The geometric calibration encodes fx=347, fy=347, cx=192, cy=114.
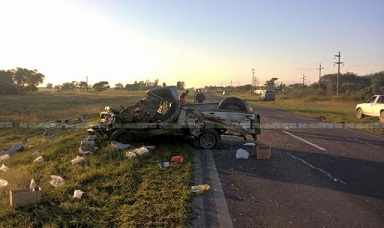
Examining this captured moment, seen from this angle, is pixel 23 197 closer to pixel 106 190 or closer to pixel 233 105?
pixel 106 190

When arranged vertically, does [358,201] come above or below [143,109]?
below

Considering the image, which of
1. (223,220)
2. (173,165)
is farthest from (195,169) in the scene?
(223,220)

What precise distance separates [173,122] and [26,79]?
99.8 meters

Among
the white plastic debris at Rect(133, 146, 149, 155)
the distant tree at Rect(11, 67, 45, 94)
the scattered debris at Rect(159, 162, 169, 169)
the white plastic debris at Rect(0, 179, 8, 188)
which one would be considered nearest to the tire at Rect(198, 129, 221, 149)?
the white plastic debris at Rect(133, 146, 149, 155)

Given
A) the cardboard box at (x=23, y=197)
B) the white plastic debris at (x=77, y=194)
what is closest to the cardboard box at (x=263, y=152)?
the white plastic debris at (x=77, y=194)

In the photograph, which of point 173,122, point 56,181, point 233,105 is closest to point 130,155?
point 173,122

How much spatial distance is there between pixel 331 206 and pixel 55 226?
166 inches

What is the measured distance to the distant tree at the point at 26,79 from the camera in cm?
8889

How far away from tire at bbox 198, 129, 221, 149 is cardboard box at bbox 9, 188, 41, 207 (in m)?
5.73

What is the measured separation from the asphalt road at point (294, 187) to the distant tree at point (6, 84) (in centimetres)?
8102

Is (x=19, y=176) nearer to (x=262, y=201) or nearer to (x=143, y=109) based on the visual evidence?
(x=143, y=109)

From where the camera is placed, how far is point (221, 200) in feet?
19.4

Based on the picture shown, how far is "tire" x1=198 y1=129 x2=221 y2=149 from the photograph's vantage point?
1054cm

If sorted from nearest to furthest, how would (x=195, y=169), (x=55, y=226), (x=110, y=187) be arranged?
(x=55, y=226)
(x=110, y=187)
(x=195, y=169)
